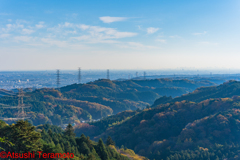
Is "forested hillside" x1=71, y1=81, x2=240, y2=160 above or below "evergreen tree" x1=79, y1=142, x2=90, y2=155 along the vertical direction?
below

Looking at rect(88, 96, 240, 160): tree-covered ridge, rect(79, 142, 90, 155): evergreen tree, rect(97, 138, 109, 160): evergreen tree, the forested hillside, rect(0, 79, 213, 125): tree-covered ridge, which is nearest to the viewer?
rect(79, 142, 90, 155): evergreen tree

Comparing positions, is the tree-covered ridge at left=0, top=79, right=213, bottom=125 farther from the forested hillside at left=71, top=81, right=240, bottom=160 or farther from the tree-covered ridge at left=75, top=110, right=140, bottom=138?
the forested hillside at left=71, top=81, right=240, bottom=160

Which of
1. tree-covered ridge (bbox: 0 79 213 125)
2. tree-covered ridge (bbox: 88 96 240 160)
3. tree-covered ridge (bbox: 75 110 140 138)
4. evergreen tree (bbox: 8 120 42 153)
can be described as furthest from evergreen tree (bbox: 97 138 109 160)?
tree-covered ridge (bbox: 0 79 213 125)

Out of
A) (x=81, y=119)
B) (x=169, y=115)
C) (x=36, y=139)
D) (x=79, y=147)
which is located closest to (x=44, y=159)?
(x=36, y=139)

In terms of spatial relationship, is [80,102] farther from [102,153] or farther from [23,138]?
[23,138]

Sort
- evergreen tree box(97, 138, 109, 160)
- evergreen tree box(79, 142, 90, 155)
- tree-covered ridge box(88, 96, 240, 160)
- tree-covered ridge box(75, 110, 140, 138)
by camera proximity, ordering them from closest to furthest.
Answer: evergreen tree box(79, 142, 90, 155)
evergreen tree box(97, 138, 109, 160)
tree-covered ridge box(88, 96, 240, 160)
tree-covered ridge box(75, 110, 140, 138)

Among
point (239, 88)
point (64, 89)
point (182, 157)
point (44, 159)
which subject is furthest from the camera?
point (64, 89)

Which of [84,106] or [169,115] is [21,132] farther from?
[84,106]
